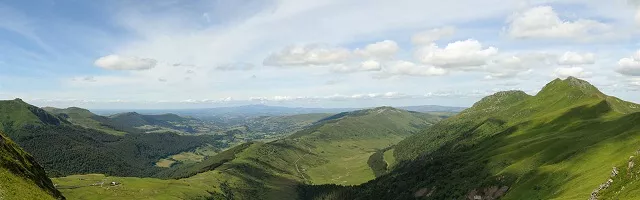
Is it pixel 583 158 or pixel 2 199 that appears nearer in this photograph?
pixel 2 199

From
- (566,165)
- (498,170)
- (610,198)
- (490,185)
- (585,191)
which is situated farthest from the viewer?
(498,170)

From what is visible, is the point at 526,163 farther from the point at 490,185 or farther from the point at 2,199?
the point at 2,199

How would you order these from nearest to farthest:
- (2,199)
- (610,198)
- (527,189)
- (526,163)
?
(610,198)
(2,199)
(527,189)
(526,163)

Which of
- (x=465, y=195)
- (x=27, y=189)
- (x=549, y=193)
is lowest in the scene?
(x=465, y=195)

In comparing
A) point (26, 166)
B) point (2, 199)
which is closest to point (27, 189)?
point (2, 199)

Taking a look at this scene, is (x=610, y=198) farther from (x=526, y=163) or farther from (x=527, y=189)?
(x=526, y=163)

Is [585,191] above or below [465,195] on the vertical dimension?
above
